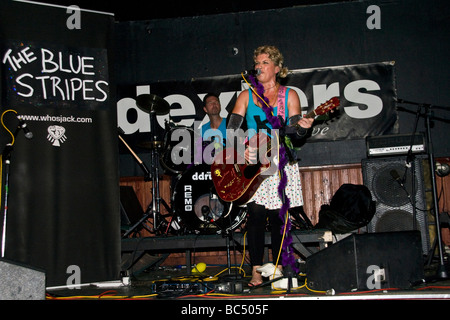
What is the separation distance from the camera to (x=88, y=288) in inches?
175

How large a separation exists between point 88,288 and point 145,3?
3.97m

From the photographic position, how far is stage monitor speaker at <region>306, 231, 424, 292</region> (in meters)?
3.15

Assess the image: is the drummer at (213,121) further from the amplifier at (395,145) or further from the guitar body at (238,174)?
the amplifier at (395,145)

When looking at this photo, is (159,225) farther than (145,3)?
No

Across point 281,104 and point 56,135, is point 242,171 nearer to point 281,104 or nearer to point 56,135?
point 281,104

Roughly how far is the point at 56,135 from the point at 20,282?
1.80 meters

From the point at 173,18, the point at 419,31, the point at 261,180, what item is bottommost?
the point at 261,180

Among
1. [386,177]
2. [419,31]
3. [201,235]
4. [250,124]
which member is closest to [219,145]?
[201,235]

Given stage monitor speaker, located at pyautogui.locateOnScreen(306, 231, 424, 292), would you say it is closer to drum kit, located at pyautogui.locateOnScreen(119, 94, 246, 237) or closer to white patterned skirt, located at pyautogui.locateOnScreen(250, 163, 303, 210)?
white patterned skirt, located at pyautogui.locateOnScreen(250, 163, 303, 210)

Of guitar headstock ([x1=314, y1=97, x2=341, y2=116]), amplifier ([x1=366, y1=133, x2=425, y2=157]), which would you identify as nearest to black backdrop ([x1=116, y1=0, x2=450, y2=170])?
amplifier ([x1=366, y1=133, x2=425, y2=157])

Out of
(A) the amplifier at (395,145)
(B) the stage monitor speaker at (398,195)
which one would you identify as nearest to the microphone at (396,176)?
(B) the stage monitor speaker at (398,195)

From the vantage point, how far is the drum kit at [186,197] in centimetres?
516

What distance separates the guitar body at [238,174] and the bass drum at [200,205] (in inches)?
45.3

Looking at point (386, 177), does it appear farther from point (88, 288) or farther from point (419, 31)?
point (88, 288)
